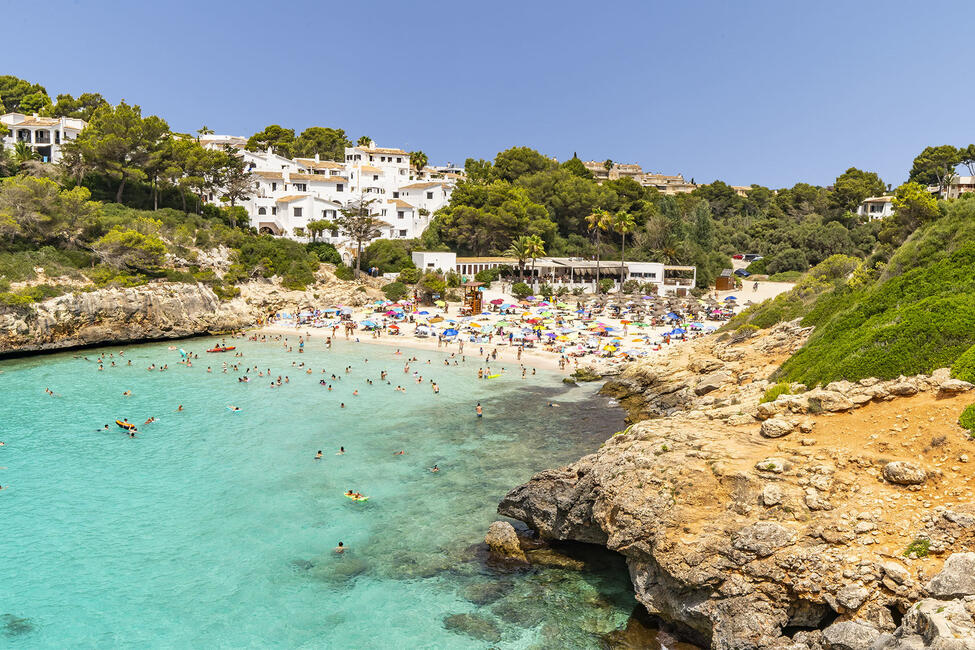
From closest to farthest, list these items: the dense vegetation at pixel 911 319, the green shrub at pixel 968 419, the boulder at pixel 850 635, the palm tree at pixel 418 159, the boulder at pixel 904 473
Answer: the boulder at pixel 850 635, the boulder at pixel 904 473, the green shrub at pixel 968 419, the dense vegetation at pixel 911 319, the palm tree at pixel 418 159

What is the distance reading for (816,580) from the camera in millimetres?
11188

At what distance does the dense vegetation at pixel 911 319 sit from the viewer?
53.4ft

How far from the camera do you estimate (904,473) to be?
39.6 feet

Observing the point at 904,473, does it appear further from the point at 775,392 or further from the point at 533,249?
the point at 533,249

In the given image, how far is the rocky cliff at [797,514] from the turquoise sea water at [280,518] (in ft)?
7.96

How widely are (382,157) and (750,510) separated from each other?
3240 inches

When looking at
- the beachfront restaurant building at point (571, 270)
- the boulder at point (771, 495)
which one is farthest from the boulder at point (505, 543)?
the beachfront restaurant building at point (571, 270)

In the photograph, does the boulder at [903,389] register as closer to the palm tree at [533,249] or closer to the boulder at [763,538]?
the boulder at [763,538]

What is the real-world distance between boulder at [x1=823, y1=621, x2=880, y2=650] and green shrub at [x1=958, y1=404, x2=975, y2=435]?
5.24m

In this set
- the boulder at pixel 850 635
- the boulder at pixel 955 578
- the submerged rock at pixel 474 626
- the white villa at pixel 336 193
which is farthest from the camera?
the white villa at pixel 336 193

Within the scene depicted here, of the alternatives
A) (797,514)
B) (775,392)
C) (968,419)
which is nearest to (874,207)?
(775,392)

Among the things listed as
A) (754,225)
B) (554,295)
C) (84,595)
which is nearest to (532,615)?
(84,595)

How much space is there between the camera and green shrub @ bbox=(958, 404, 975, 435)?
41.5 ft

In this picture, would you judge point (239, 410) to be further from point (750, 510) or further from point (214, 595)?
point (750, 510)
